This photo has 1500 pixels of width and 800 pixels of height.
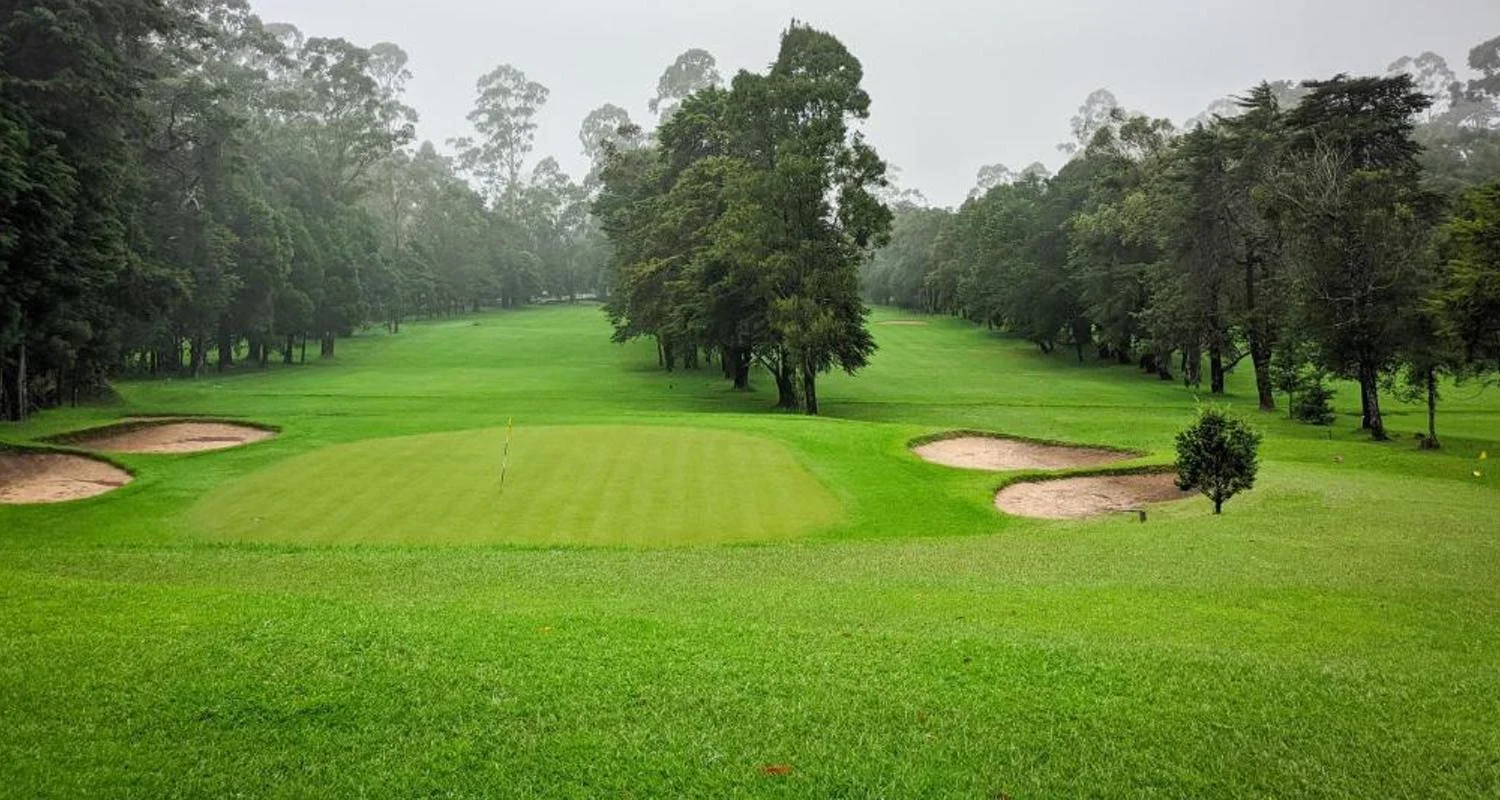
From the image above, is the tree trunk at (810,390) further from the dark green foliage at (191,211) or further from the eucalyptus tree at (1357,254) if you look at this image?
the dark green foliage at (191,211)

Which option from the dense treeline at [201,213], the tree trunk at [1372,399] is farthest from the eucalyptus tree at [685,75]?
the tree trunk at [1372,399]

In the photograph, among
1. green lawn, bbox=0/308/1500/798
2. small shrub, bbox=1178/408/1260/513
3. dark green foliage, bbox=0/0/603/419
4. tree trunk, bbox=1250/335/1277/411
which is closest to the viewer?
green lawn, bbox=0/308/1500/798

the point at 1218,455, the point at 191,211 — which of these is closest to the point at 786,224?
the point at 1218,455

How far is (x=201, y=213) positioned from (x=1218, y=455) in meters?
53.2

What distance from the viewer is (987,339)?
267ft

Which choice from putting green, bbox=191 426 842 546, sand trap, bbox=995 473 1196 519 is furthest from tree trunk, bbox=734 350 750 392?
sand trap, bbox=995 473 1196 519

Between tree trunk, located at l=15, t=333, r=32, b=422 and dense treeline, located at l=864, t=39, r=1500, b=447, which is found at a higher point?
dense treeline, located at l=864, t=39, r=1500, b=447

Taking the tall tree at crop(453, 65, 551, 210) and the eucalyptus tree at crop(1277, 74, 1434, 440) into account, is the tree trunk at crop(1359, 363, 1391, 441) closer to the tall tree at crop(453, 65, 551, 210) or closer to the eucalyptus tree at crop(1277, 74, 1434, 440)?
the eucalyptus tree at crop(1277, 74, 1434, 440)

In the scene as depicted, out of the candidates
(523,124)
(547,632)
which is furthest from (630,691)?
(523,124)

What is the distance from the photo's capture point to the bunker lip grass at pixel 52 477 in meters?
21.5

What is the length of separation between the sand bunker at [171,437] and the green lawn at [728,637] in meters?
4.61

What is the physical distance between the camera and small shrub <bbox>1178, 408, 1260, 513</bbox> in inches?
739

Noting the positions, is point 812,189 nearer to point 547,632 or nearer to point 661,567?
point 661,567

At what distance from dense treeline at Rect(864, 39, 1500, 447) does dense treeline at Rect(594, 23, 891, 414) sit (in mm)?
16757
